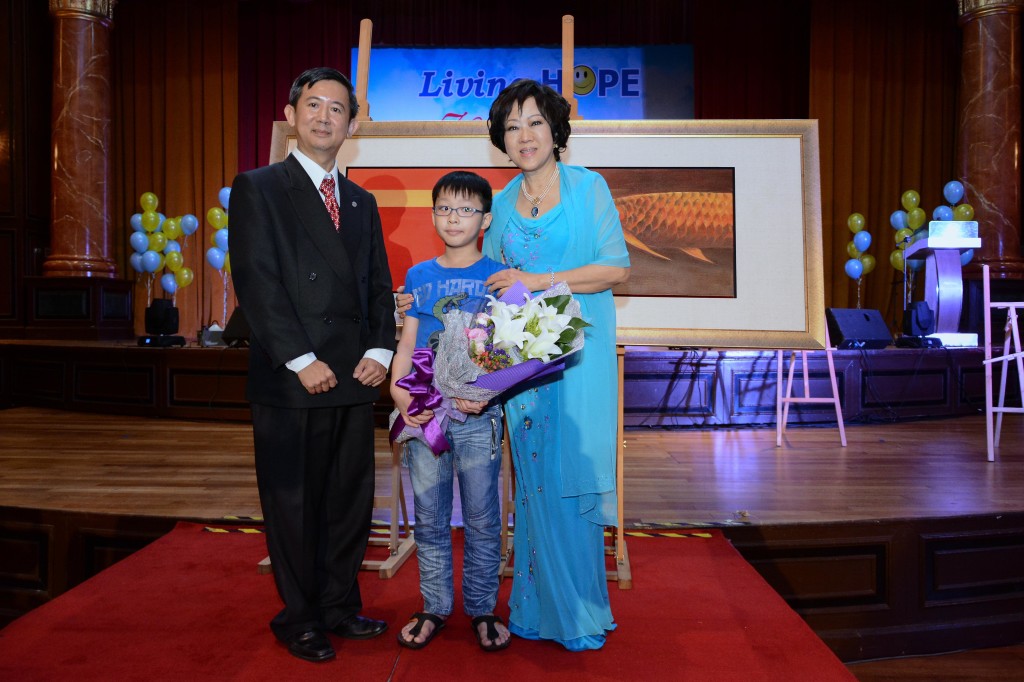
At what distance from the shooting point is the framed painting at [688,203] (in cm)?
269

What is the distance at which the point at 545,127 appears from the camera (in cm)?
183

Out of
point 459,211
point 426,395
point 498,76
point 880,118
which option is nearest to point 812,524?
point 426,395

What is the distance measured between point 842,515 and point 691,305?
3.15 ft

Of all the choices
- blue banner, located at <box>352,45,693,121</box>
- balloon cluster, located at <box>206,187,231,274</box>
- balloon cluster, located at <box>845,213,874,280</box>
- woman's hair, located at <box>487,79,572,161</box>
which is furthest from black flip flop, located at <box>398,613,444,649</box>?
blue banner, located at <box>352,45,693,121</box>

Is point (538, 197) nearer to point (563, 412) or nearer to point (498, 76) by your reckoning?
point (563, 412)

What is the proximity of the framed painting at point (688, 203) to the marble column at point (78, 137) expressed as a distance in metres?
5.70

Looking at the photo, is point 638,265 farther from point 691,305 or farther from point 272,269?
point 272,269

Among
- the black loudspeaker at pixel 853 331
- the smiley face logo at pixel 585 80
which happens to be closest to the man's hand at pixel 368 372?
the black loudspeaker at pixel 853 331

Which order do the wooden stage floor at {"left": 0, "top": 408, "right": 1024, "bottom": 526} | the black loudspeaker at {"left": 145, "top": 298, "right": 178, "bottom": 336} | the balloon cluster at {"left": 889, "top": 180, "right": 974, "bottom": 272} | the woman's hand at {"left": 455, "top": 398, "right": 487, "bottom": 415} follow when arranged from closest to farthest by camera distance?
the woman's hand at {"left": 455, "top": 398, "right": 487, "bottom": 415}, the wooden stage floor at {"left": 0, "top": 408, "right": 1024, "bottom": 526}, the black loudspeaker at {"left": 145, "top": 298, "right": 178, "bottom": 336}, the balloon cluster at {"left": 889, "top": 180, "right": 974, "bottom": 272}

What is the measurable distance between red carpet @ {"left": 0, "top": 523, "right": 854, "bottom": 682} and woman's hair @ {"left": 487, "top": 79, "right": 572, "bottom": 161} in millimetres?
1246

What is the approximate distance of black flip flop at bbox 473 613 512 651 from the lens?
72.6 inches

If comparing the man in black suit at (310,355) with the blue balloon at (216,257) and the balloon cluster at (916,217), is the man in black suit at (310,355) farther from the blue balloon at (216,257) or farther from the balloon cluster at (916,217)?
the balloon cluster at (916,217)

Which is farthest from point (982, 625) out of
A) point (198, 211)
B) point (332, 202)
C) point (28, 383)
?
point (198, 211)

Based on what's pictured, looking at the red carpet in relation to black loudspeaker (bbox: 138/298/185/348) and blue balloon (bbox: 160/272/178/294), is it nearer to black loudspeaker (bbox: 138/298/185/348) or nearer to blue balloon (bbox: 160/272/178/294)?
black loudspeaker (bbox: 138/298/185/348)
